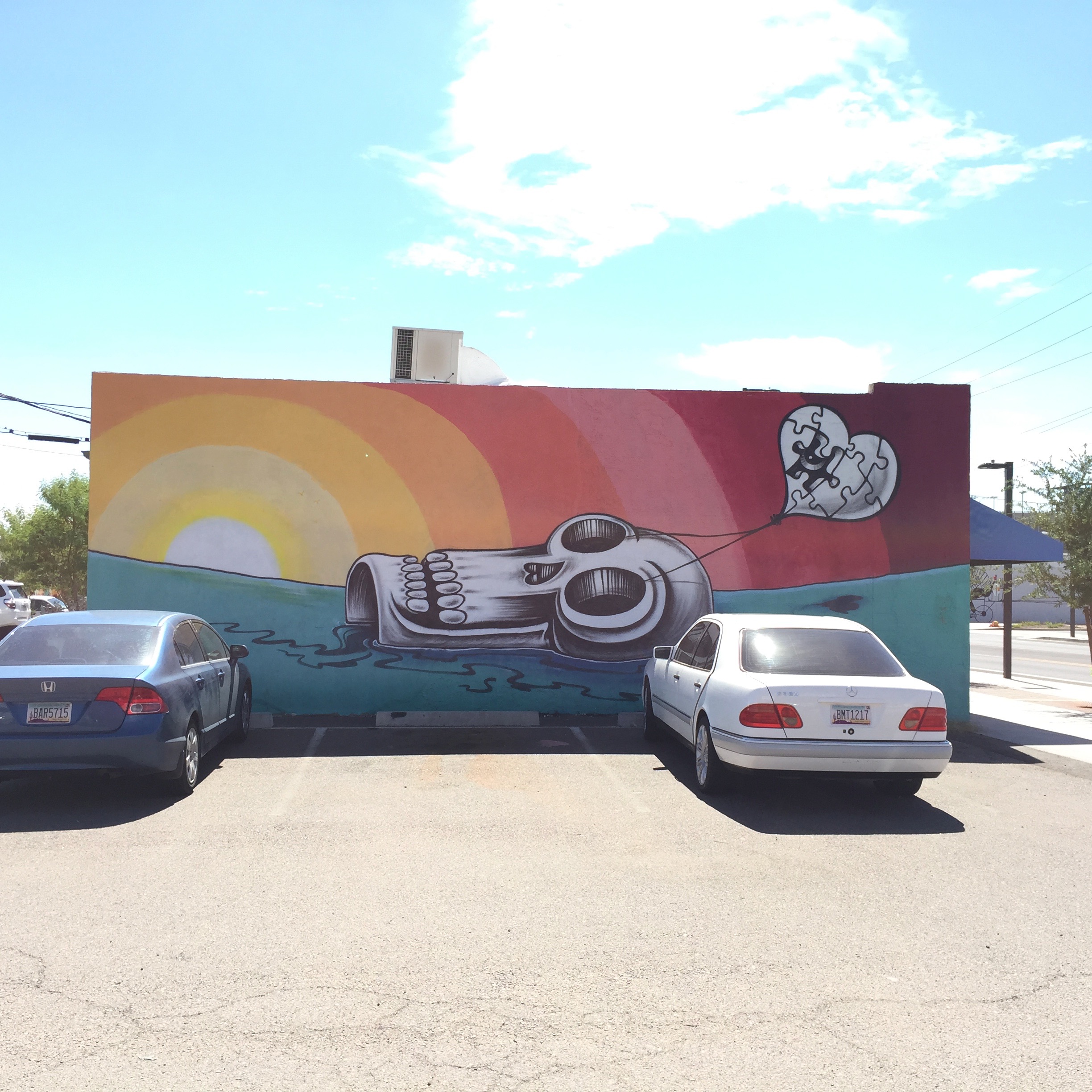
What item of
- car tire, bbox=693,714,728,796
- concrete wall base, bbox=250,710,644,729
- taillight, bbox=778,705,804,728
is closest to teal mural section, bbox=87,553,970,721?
concrete wall base, bbox=250,710,644,729

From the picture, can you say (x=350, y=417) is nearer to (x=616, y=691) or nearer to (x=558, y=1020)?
(x=616, y=691)

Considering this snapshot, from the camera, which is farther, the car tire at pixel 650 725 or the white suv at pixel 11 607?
the white suv at pixel 11 607

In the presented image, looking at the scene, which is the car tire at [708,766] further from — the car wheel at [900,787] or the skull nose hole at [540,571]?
the skull nose hole at [540,571]

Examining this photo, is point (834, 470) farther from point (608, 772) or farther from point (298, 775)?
point (298, 775)

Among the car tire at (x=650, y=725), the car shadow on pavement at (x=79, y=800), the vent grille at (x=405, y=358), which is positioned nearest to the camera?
the car shadow on pavement at (x=79, y=800)

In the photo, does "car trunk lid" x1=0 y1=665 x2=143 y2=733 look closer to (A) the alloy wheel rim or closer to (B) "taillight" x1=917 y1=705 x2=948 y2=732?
(A) the alloy wheel rim

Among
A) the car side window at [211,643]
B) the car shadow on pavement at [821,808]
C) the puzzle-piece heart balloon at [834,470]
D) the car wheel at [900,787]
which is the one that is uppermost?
the puzzle-piece heart balloon at [834,470]

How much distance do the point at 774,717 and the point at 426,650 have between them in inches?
249

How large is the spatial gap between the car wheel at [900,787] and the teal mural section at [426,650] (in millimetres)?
4601

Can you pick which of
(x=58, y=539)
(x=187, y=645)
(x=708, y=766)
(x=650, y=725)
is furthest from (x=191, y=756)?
(x=58, y=539)

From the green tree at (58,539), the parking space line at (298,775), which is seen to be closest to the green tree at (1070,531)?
the parking space line at (298,775)

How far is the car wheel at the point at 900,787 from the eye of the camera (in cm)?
814

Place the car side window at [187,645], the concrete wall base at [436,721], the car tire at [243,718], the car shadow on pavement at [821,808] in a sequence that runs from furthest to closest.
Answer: the concrete wall base at [436,721] → the car tire at [243,718] → the car side window at [187,645] → the car shadow on pavement at [821,808]

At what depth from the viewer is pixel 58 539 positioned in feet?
167
